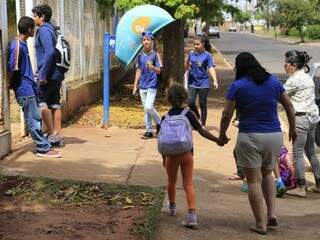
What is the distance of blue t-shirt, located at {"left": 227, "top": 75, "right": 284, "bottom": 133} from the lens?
529 cm

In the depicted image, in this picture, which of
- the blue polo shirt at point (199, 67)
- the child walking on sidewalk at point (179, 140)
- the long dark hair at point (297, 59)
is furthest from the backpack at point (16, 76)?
the blue polo shirt at point (199, 67)

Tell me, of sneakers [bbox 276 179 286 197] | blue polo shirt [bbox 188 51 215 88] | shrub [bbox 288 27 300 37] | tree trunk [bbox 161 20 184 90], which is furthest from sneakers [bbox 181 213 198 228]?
shrub [bbox 288 27 300 37]

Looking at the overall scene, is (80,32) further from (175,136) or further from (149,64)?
(175,136)

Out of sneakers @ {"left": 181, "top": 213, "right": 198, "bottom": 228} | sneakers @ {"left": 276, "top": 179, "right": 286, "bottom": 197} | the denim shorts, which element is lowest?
sneakers @ {"left": 276, "top": 179, "right": 286, "bottom": 197}

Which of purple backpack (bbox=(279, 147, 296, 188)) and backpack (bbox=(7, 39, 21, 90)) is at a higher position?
backpack (bbox=(7, 39, 21, 90))

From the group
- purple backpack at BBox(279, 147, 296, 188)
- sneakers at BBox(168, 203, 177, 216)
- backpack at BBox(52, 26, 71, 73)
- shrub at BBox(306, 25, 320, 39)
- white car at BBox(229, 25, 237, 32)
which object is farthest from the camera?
white car at BBox(229, 25, 237, 32)

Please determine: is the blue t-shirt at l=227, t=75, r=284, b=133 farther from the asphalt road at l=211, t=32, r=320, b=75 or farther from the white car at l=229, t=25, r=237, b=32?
the white car at l=229, t=25, r=237, b=32

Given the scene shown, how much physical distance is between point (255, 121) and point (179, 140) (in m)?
0.66

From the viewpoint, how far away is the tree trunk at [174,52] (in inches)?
619

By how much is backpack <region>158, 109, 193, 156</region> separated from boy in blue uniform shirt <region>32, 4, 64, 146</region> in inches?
124

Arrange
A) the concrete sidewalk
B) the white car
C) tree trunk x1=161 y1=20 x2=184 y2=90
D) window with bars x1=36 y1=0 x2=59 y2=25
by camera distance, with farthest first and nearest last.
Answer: the white car → tree trunk x1=161 y1=20 x2=184 y2=90 → window with bars x1=36 y1=0 x2=59 y2=25 → the concrete sidewalk

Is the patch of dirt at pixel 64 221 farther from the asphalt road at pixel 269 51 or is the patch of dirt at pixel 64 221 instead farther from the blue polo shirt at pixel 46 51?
the asphalt road at pixel 269 51

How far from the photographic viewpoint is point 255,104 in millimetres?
5301

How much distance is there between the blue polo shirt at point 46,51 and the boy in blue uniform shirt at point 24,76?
0.39 meters
